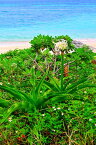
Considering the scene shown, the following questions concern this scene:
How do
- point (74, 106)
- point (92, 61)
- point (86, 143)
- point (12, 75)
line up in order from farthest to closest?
1. point (92, 61)
2. point (12, 75)
3. point (74, 106)
4. point (86, 143)

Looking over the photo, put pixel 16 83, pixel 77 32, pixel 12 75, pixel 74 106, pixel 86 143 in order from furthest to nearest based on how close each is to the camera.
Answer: pixel 77 32, pixel 12 75, pixel 16 83, pixel 74 106, pixel 86 143

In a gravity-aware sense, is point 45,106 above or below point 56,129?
above

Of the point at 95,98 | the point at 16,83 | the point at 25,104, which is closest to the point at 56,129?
the point at 25,104

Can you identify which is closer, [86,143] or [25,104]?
[86,143]

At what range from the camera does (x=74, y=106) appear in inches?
185

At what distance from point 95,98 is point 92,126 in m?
1.00

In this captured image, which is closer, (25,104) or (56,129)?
(56,129)

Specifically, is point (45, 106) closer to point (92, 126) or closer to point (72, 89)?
point (72, 89)

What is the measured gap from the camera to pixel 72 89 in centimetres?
526

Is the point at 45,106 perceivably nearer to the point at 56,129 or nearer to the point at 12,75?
the point at 56,129

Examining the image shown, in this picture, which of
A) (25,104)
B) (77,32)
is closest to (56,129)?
(25,104)

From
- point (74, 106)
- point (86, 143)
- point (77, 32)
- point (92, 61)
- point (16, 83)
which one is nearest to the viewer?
point (86, 143)

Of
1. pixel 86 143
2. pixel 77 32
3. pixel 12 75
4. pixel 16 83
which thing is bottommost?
pixel 86 143

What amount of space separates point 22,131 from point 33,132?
168 mm
